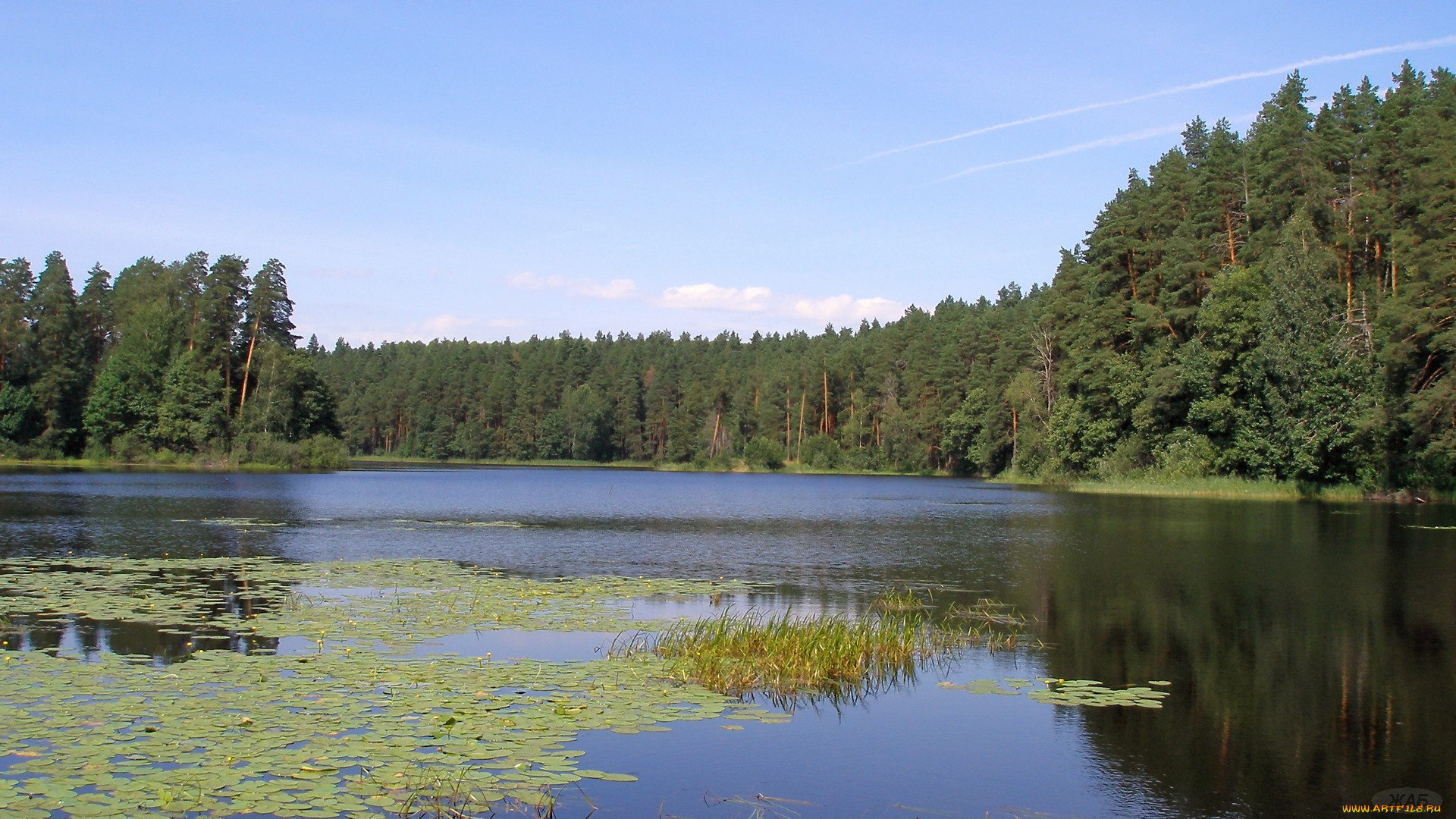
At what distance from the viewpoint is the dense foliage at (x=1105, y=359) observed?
49500 mm

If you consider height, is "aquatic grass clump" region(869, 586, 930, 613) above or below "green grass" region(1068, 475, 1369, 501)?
below

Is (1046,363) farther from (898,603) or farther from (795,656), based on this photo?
(795,656)

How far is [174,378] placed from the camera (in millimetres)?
85438

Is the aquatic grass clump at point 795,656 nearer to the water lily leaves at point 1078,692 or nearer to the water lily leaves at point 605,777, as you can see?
the water lily leaves at point 1078,692

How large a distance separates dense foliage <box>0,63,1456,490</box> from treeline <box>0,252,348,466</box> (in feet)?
0.73

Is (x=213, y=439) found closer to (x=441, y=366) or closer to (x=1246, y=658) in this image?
(x=1246, y=658)

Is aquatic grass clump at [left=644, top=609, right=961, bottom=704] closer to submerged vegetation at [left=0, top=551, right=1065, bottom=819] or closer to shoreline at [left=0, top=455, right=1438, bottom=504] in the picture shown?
submerged vegetation at [left=0, top=551, right=1065, bottom=819]

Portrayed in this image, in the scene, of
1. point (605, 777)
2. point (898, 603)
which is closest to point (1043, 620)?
point (898, 603)

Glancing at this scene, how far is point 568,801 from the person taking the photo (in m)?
8.98

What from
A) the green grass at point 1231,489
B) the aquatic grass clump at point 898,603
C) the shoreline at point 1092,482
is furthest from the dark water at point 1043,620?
the shoreline at point 1092,482

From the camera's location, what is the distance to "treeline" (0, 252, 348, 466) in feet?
279

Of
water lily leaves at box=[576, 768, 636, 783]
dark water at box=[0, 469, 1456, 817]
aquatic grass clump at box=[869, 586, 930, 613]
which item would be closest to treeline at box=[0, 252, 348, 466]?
dark water at box=[0, 469, 1456, 817]

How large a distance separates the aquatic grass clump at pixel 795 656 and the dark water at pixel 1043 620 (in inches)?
31.0

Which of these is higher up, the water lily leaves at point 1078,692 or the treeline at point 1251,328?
the treeline at point 1251,328
